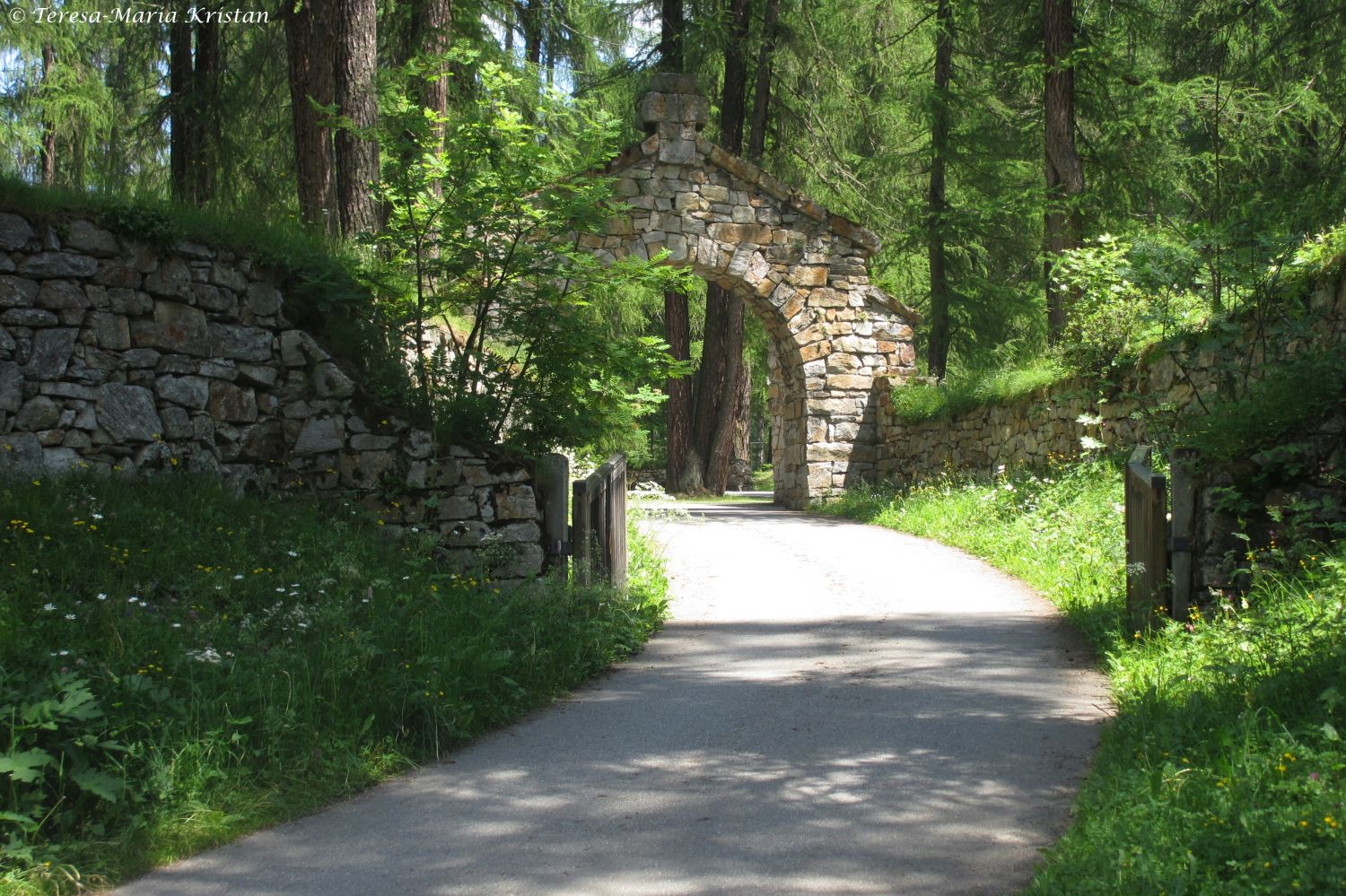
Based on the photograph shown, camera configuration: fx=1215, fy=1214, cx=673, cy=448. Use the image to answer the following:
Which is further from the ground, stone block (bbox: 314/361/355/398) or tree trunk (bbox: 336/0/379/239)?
tree trunk (bbox: 336/0/379/239)

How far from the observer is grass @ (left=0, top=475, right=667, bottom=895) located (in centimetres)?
423

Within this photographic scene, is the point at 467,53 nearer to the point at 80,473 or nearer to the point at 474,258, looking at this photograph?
the point at 474,258

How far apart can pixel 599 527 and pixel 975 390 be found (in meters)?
8.65

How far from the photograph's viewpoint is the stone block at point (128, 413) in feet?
24.9

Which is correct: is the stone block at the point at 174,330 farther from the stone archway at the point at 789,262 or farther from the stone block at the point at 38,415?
the stone archway at the point at 789,262

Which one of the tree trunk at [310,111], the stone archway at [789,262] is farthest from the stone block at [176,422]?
the stone archway at [789,262]

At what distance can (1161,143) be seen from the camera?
18.6m

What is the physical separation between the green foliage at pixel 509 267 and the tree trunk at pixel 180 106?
6813 millimetres

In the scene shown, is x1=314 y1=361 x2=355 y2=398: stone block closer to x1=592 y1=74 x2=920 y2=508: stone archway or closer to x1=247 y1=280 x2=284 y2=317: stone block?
x1=247 y1=280 x2=284 y2=317: stone block

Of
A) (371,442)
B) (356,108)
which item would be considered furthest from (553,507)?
(356,108)

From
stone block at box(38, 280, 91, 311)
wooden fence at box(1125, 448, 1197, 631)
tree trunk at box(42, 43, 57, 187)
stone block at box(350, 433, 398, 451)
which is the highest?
tree trunk at box(42, 43, 57, 187)

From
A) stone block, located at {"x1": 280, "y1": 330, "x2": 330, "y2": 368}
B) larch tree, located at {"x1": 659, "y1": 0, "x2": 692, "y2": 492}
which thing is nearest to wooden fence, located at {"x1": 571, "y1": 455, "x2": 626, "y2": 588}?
stone block, located at {"x1": 280, "y1": 330, "x2": 330, "y2": 368}

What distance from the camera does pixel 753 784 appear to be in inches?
194

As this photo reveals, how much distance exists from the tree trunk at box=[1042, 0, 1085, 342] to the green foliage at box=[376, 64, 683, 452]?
9.41 metres
